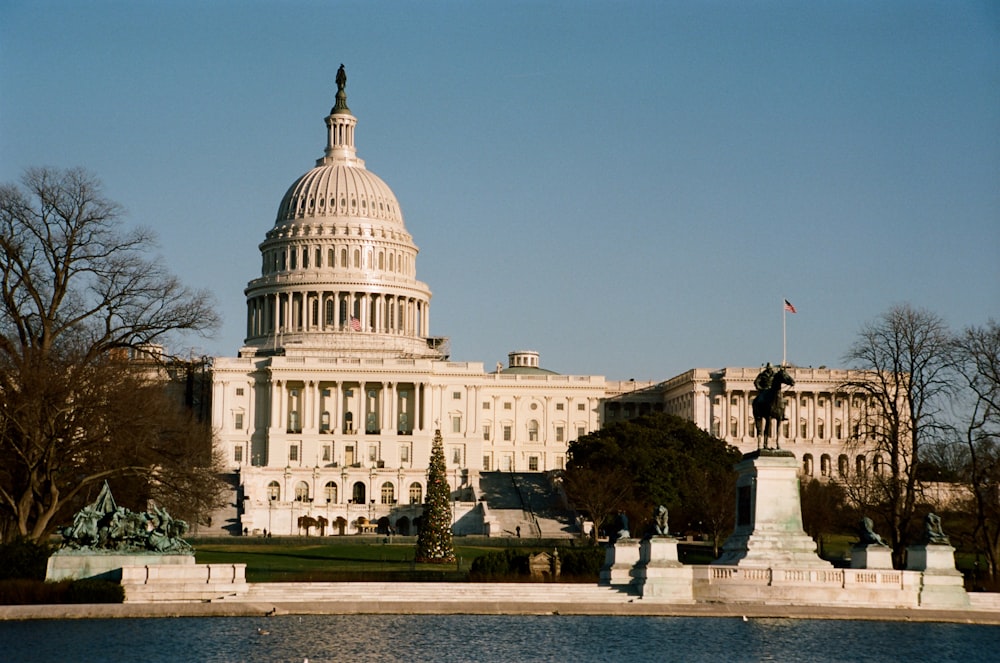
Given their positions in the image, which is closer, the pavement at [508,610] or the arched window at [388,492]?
the pavement at [508,610]

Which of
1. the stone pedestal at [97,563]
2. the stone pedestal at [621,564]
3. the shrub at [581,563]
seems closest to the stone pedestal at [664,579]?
the stone pedestal at [621,564]

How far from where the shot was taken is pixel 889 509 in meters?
75.2

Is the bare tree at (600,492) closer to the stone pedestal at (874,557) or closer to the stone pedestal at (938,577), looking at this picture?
the stone pedestal at (874,557)

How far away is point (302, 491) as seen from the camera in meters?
143

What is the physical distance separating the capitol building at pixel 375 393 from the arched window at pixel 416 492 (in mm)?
215

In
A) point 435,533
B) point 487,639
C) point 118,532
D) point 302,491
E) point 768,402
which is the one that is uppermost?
point 768,402

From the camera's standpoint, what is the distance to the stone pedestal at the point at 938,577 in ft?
176

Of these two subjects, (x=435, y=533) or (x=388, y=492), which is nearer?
(x=435, y=533)

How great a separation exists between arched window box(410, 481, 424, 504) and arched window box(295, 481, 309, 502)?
851 centimetres

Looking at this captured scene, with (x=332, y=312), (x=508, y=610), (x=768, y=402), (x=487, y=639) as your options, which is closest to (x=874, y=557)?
(x=768, y=402)

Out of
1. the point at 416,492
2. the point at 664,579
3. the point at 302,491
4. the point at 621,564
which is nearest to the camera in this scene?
the point at 664,579

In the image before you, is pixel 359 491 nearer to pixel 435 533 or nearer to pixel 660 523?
pixel 435 533

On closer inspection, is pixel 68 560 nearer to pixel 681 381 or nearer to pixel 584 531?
pixel 584 531

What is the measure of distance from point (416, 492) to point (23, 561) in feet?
301
